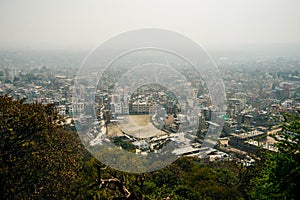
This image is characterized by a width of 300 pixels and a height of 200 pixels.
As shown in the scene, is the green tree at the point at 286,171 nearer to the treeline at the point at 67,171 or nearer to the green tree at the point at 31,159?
the treeline at the point at 67,171

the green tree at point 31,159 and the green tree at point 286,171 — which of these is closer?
the green tree at point 286,171

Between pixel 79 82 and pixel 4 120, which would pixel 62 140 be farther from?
pixel 79 82

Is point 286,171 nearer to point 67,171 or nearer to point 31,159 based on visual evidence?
point 67,171

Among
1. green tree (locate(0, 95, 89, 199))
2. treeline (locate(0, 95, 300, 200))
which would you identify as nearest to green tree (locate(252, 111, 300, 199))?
treeline (locate(0, 95, 300, 200))

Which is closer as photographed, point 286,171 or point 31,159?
point 286,171

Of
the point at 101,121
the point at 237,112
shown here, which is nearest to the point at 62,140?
the point at 101,121

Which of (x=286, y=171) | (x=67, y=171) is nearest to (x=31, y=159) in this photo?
(x=67, y=171)

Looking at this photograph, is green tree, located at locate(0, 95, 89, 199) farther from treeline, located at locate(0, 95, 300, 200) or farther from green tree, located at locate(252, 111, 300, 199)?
green tree, located at locate(252, 111, 300, 199)

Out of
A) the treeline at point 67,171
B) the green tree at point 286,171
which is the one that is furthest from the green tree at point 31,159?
the green tree at point 286,171

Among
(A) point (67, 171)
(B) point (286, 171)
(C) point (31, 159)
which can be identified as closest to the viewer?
(B) point (286, 171)
